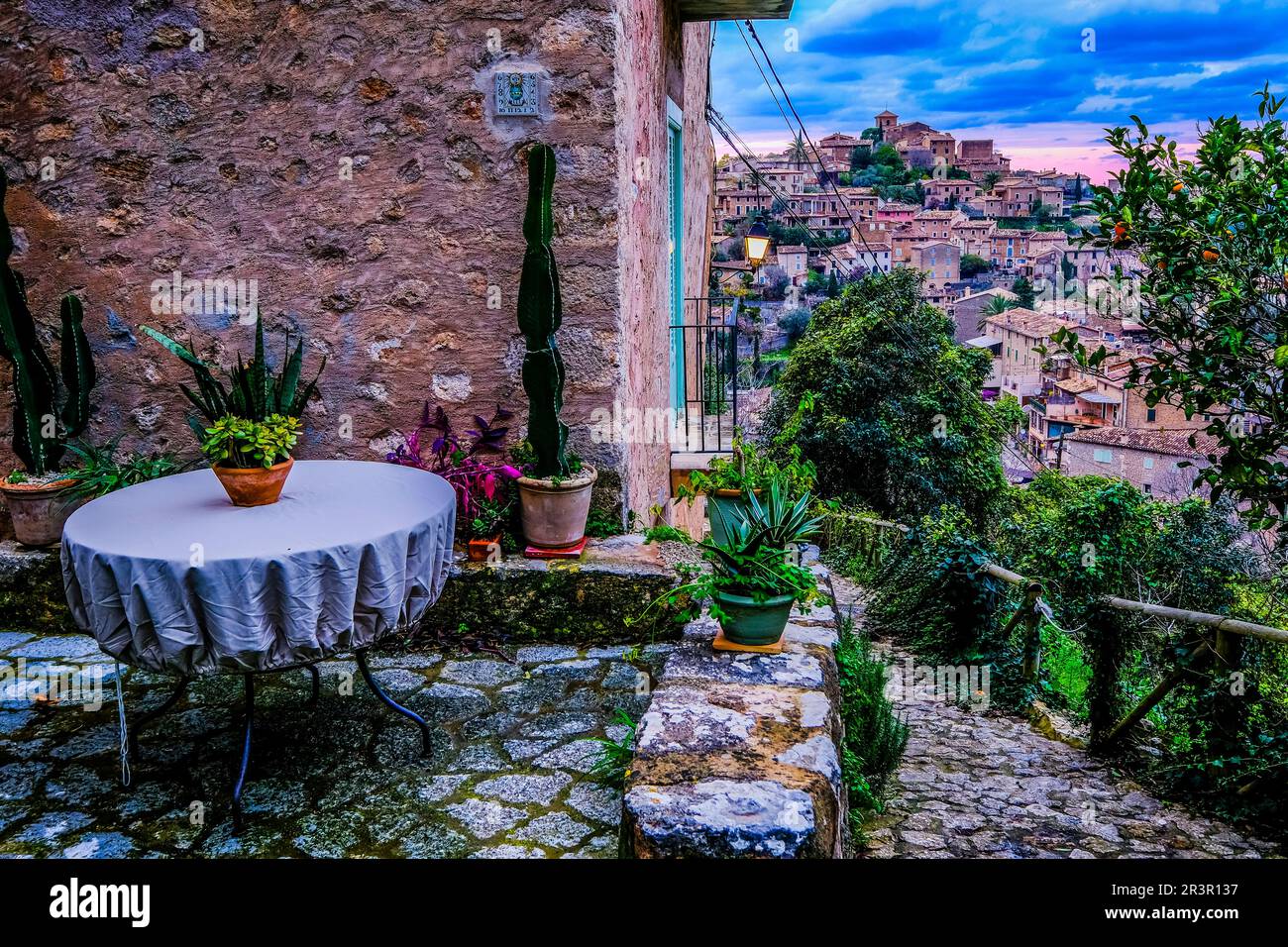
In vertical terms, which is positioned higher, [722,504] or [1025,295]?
[1025,295]

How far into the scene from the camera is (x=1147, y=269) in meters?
3.77

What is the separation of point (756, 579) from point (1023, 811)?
1.75 meters

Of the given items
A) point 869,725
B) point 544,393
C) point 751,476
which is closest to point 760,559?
point 751,476

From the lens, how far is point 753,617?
293 cm

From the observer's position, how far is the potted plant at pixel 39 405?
12.6 feet

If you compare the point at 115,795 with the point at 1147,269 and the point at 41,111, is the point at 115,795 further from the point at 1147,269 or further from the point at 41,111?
the point at 1147,269

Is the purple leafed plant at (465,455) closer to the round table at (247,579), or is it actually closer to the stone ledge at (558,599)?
the stone ledge at (558,599)

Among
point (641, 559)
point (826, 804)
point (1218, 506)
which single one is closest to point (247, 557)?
point (826, 804)

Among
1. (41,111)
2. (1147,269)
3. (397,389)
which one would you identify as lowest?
(397,389)

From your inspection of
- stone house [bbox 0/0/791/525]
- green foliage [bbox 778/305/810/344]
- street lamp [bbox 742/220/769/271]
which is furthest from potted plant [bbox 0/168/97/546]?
green foliage [bbox 778/305/810/344]

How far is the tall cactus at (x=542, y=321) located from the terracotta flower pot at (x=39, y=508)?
191 cm

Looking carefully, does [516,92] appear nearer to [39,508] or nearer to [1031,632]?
[39,508]

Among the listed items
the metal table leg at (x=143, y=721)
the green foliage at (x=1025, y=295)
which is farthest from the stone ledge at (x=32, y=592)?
the green foliage at (x=1025, y=295)

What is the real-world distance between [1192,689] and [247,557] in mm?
3605
